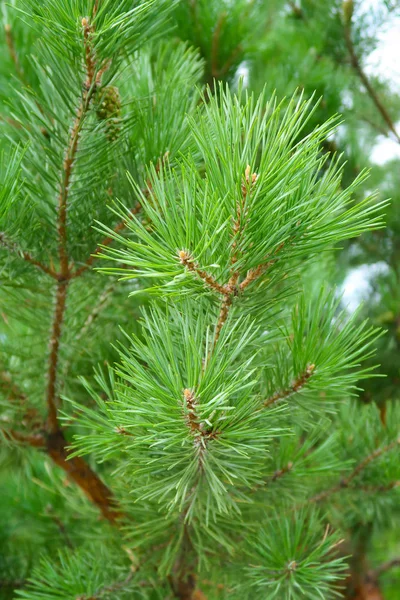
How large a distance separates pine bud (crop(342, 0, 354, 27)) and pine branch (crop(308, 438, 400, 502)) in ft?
1.91

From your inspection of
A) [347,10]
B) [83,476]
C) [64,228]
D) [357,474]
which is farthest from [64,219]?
[347,10]

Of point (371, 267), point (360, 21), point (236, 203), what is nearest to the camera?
point (236, 203)

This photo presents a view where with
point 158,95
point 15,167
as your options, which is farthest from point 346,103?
point 15,167

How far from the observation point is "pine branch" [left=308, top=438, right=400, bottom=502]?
570mm

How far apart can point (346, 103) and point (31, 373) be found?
0.64 m

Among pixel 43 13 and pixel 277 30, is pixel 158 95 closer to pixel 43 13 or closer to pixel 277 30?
pixel 43 13

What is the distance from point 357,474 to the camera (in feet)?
1.92

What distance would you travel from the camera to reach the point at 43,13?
35 centimetres

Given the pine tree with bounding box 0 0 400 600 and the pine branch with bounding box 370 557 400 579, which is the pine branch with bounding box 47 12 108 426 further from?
the pine branch with bounding box 370 557 400 579

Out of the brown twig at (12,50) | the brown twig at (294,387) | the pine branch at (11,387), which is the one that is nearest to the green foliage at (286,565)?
the brown twig at (294,387)

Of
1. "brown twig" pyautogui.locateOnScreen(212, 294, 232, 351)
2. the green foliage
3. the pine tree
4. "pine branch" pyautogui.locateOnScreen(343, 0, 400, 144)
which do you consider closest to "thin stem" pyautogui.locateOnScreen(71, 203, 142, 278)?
the pine tree

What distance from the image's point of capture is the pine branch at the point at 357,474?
570 mm

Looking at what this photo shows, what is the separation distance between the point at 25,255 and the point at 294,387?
0.66 ft

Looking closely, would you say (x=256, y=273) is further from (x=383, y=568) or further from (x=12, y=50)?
(x=383, y=568)
